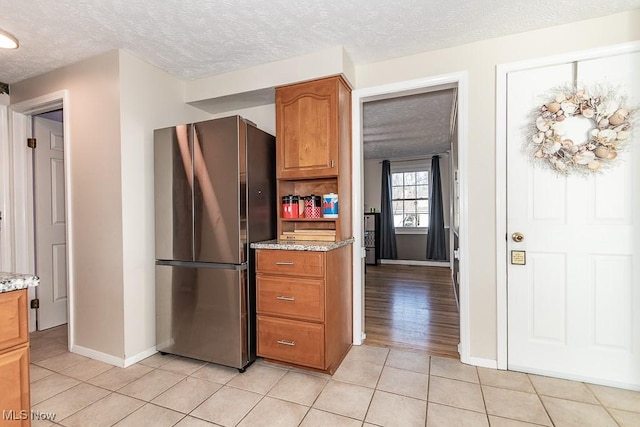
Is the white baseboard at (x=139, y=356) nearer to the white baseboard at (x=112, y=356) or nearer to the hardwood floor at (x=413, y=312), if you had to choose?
the white baseboard at (x=112, y=356)

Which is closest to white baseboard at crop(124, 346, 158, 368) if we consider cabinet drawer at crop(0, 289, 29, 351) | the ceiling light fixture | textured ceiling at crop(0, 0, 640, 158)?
cabinet drawer at crop(0, 289, 29, 351)

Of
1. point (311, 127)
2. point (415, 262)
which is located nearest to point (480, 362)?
point (311, 127)

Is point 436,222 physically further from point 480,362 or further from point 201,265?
point 201,265

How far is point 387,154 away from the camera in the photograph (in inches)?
253

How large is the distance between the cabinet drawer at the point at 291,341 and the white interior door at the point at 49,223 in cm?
250

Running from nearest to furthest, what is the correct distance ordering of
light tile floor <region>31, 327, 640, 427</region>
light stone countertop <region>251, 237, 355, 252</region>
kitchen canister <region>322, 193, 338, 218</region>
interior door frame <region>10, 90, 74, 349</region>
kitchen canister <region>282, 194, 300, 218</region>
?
light tile floor <region>31, 327, 640, 427</region> → light stone countertop <region>251, 237, 355, 252</region> → kitchen canister <region>322, 193, 338, 218</region> → kitchen canister <region>282, 194, 300, 218</region> → interior door frame <region>10, 90, 74, 349</region>

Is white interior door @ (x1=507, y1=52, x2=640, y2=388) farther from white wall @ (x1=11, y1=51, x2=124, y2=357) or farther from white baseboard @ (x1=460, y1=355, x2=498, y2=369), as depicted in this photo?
white wall @ (x1=11, y1=51, x2=124, y2=357)

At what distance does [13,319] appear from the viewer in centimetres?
124

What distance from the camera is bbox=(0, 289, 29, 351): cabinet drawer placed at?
1.21m

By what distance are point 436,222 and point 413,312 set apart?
11.0ft

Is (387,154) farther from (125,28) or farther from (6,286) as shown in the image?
(6,286)

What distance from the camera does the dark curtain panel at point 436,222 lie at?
6.35 meters

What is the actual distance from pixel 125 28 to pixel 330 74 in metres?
1.43

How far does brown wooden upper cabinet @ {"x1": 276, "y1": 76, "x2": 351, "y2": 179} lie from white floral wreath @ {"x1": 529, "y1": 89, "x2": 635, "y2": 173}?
4.53ft
